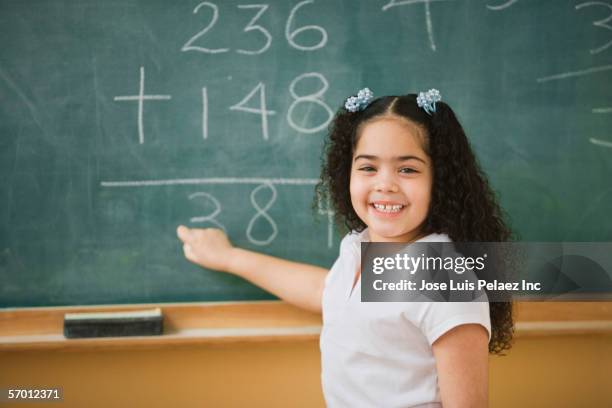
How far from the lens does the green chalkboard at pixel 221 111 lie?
1.59 metres

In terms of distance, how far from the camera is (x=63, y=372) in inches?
65.1

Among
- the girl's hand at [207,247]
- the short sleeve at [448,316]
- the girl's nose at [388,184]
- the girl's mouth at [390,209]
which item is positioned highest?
the girl's nose at [388,184]

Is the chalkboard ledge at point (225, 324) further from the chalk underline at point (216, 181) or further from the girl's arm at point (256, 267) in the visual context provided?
the chalk underline at point (216, 181)

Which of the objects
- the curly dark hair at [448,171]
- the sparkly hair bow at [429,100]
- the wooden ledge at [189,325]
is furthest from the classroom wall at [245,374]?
the sparkly hair bow at [429,100]

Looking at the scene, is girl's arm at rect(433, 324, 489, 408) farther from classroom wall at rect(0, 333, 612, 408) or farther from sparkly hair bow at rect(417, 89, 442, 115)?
classroom wall at rect(0, 333, 612, 408)

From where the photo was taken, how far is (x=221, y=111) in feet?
5.33

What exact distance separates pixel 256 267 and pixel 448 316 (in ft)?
2.04

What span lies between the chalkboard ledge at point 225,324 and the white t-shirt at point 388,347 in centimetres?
36

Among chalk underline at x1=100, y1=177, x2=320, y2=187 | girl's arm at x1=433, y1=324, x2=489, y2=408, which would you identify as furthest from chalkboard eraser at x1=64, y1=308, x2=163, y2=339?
girl's arm at x1=433, y1=324, x2=489, y2=408

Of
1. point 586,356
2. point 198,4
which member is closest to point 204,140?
point 198,4

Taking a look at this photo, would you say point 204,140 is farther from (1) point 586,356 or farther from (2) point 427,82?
(1) point 586,356

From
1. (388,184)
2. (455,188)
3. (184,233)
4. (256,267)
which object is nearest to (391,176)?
(388,184)

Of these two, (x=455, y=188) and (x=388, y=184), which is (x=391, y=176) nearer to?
(x=388, y=184)

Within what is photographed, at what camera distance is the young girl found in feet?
3.74
